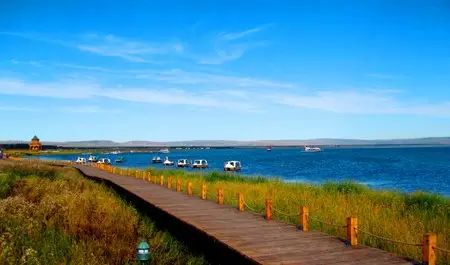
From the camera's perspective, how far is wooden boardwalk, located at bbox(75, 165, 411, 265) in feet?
31.1

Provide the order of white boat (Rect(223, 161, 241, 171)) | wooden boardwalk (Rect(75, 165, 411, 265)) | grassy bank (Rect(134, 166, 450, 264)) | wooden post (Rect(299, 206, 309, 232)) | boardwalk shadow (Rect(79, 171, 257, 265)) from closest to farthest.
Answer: wooden boardwalk (Rect(75, 165, 411, 265)) → boardwalk shadow (Rect(79, 171, 257, 265)) → grassy bank (Rect(134, 166, 450, 264)) → wooden post (Rect(299, 206, 309, 232)) → white boat (Rect(223, 161, 241, 171))

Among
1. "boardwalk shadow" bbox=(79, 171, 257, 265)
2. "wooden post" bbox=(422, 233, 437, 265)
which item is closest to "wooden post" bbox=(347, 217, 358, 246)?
"wooden post" bbox=(422, 233, 437, 265)

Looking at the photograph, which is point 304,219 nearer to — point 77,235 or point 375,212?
point 375,212

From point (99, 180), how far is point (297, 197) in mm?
17097

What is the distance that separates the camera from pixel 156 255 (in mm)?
12930

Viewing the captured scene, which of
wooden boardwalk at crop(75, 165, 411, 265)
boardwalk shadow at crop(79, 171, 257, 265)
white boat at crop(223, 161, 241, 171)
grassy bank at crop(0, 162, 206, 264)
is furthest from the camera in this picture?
white boat at crop(223, 161, 241, 171)

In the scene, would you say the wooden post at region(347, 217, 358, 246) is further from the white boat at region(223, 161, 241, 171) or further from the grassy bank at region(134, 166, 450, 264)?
the white boat at region(223, 161, 241, 171)

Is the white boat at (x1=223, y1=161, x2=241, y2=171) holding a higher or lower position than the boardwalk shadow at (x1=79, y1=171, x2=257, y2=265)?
lower

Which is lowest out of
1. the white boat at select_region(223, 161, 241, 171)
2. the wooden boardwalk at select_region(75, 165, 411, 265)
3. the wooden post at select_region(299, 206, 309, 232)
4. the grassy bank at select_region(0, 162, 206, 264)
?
the white boat at select_region(223, 161, 241, 171)

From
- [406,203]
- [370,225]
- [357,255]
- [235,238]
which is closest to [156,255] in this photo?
[235,238]

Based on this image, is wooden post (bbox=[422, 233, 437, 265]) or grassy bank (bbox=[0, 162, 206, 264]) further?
grassy bank (bbox=[0, 162, 206, 264])

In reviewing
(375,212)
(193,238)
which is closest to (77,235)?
(193,238)

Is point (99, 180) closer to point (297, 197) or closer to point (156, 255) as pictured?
point (297, 197)

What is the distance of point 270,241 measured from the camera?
37.1ft
